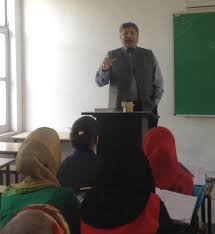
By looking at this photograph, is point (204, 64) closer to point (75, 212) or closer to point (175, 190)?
point (175, 190)

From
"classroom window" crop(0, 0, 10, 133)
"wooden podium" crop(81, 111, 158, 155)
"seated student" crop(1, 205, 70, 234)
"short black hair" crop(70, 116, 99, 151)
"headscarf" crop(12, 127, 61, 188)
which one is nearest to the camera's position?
"seated student" crop(1, 205, 70, 234)

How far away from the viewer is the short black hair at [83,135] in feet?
7.76

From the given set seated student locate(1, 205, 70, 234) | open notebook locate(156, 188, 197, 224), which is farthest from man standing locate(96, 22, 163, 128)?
seated student locate(1, 205, 70, 234)

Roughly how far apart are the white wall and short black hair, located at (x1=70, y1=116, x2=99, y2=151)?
9.10 ft

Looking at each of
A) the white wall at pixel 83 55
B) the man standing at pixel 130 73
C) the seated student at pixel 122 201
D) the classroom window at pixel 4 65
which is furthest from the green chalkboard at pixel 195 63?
the seated student at pixel 122 201

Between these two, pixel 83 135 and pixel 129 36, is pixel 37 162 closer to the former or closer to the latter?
pixel 83 135

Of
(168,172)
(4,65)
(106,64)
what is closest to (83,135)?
(168,172)

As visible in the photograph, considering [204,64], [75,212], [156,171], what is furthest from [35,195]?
[204,64]

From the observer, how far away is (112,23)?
523 cm

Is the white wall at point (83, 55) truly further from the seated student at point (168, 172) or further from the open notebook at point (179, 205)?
the open notebook at point (179, 205)

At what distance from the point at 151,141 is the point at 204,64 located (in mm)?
2727

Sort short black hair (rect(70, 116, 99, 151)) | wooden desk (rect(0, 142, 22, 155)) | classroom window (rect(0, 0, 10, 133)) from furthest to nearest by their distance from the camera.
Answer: classroom window (rect(0, 0, 10, 133)), wooden desk (rect(0, 142, 22, 155)), short black hair (rect(70, 116, 99, 151))

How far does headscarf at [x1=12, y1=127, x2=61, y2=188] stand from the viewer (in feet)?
5.64

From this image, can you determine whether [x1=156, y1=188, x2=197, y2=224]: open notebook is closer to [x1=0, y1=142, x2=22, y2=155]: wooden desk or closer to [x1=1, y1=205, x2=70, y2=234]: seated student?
[x1=1, y1=205, x2=70, y2=234]: seated student
